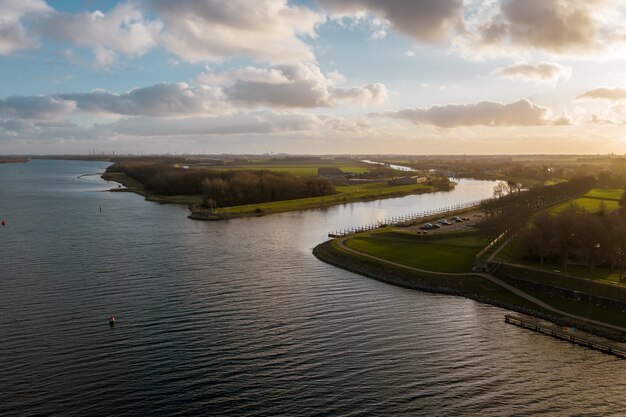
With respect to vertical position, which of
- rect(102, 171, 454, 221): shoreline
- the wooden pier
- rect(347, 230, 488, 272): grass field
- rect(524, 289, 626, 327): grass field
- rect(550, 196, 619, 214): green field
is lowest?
the wooden pier

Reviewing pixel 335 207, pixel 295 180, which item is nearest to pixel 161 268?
pixel 335 207

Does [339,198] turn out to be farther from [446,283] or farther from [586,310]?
[586,310]

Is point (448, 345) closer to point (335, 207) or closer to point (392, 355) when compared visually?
point (392, 355)

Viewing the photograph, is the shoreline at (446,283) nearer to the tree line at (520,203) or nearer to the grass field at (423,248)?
the grass field at (423,248)

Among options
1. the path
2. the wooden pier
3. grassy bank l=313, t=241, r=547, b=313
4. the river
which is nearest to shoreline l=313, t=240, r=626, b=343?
grassy bank l=313, t=241, r=547, b=313

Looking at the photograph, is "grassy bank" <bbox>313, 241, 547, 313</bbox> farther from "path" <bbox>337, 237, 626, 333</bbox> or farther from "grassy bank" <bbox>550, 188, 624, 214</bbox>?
"grassy bank" <bbox>550, 188, 624, 214</bbox>
